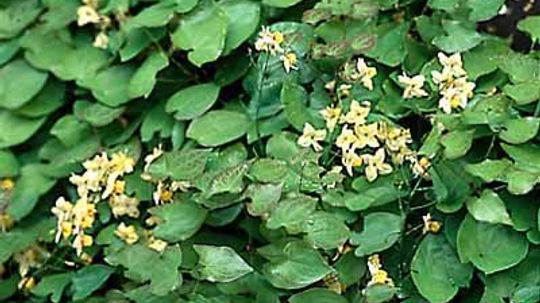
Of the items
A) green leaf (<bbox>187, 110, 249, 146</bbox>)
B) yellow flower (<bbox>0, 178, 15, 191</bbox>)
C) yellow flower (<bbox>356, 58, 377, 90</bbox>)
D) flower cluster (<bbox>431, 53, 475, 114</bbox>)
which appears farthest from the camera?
yellow flower (<bbox>0, 178, 15, 191</bbox>)

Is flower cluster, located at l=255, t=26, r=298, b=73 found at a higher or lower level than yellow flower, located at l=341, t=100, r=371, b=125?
higher

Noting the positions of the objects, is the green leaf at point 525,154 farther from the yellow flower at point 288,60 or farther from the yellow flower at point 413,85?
the yellow flower at point 288,60

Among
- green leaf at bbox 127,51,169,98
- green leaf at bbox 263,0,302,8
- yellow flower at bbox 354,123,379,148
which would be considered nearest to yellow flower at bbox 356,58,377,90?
yellow flower at bbox 354,123,379,148

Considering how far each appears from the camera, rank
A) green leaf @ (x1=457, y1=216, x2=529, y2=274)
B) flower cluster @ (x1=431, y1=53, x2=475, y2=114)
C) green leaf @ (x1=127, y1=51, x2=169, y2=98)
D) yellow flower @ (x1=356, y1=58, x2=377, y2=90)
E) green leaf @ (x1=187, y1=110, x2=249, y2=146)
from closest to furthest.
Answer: green leaf @ (x1=457, y1=216, x2=529, y2=274)
flower cluster @ (x1=431, y1=53, x2=475, y2=114)
yellow flower @ (x1=356, y1=58, x2=377, y2=90)
green leaf @ (x1=187, y1=110, x2=249, y2=146)
green leaf @ (x1=127, y1=51, x2=169, y2=98)

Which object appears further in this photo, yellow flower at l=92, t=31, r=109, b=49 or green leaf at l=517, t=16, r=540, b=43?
yellow flower at l=92, t=31, r=109, b=49

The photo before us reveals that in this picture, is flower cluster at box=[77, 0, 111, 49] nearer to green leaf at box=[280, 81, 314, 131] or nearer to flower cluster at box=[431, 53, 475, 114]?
green leaf at box=[280, 81, 314, 131]

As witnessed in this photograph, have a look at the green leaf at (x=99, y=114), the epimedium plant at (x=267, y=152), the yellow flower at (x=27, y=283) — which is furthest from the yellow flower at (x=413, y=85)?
the yellow flower at (x=27, y=283)
